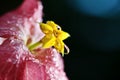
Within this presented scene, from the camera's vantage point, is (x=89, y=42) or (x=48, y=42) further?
(x=89, y=42)

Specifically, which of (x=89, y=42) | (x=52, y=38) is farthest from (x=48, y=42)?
(x=89, y=42)

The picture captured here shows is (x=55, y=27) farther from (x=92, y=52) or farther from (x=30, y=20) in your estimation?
(x=92, y=52)

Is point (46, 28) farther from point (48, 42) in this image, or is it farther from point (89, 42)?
point (89, 42)

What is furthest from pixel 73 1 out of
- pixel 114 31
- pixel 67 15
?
pixel 114 31

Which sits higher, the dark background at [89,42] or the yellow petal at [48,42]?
the yellow petal at [48,42]

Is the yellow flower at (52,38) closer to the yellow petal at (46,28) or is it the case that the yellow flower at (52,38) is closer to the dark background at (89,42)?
the yellow petal at (46,28)

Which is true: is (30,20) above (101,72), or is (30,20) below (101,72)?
above

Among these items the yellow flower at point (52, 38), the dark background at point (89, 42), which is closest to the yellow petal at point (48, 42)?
the yellow flower at point (52, 38)

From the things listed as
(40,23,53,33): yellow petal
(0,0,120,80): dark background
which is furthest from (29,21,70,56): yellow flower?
(0,0,120,80): dark background
